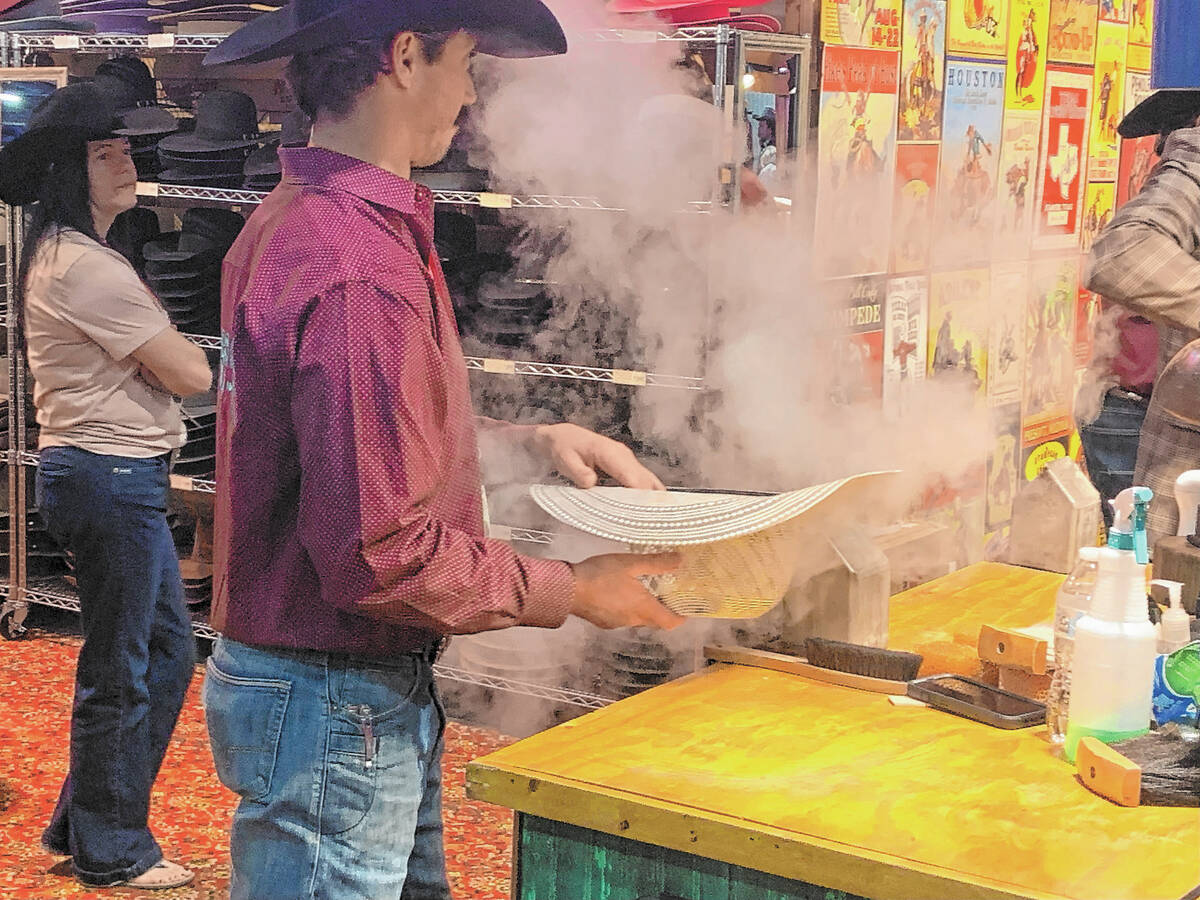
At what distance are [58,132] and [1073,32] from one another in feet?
12.2

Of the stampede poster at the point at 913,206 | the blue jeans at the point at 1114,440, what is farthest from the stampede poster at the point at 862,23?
the blue jeans at the point at 1114,440

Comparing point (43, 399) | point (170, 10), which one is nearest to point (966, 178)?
point (170, 10)

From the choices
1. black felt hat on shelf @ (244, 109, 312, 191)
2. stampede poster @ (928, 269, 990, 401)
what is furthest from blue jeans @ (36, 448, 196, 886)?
stampede poster @ (928, 269, 990, 401)

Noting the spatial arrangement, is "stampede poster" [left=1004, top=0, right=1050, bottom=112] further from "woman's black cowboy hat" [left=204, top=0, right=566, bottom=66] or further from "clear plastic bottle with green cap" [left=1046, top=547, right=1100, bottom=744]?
"woman's black cowboy hat" [left=204, top=0, right=566, bottom=66]

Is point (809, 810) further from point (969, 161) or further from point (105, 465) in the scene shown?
point (969, 161)

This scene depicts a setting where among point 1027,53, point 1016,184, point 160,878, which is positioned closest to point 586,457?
point 160,878

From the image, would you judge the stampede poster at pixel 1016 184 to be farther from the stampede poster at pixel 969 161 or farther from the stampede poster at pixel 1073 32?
the stampede poster at pixel 1073 32

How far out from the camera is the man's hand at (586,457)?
2145 millimetres

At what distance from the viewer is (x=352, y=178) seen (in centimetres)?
180

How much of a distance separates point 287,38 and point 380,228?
263 millimetres

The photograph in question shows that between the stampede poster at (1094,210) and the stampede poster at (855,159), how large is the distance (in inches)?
60.2

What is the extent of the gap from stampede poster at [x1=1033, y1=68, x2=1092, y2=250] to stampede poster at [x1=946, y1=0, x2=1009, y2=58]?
0.40 meters

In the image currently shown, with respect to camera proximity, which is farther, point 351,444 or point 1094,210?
point 1094,210

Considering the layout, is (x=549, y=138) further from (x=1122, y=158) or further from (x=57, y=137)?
(x=1122, y=158)
